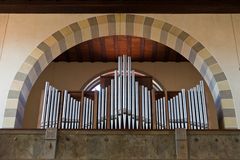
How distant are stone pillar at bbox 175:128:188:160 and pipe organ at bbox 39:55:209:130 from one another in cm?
64

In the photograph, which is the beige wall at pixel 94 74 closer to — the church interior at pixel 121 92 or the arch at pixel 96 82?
the arch at pixel 96 82

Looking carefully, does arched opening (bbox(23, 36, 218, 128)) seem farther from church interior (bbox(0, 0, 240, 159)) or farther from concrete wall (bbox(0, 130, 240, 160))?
concrete wall (bbox(0, 130, 240, 160))

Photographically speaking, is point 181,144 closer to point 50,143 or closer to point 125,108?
point 125,108

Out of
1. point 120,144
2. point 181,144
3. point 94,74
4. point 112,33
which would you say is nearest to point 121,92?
point 120,144

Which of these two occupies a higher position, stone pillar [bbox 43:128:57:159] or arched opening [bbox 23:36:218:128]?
arched opening [bbox 23:36:218:128]

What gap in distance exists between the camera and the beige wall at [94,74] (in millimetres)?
11859

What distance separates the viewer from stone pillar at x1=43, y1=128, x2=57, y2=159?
25.0 feet

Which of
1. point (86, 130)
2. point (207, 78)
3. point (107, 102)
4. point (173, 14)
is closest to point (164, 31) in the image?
point (173, 14)

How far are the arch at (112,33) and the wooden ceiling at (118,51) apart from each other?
→ 180cm

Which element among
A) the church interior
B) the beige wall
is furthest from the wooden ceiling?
the church interior

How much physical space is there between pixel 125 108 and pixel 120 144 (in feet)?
3.04

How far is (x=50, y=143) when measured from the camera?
7.70 meters

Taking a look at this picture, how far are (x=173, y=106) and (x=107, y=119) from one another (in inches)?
57.6

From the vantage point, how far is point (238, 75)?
8688 mm
